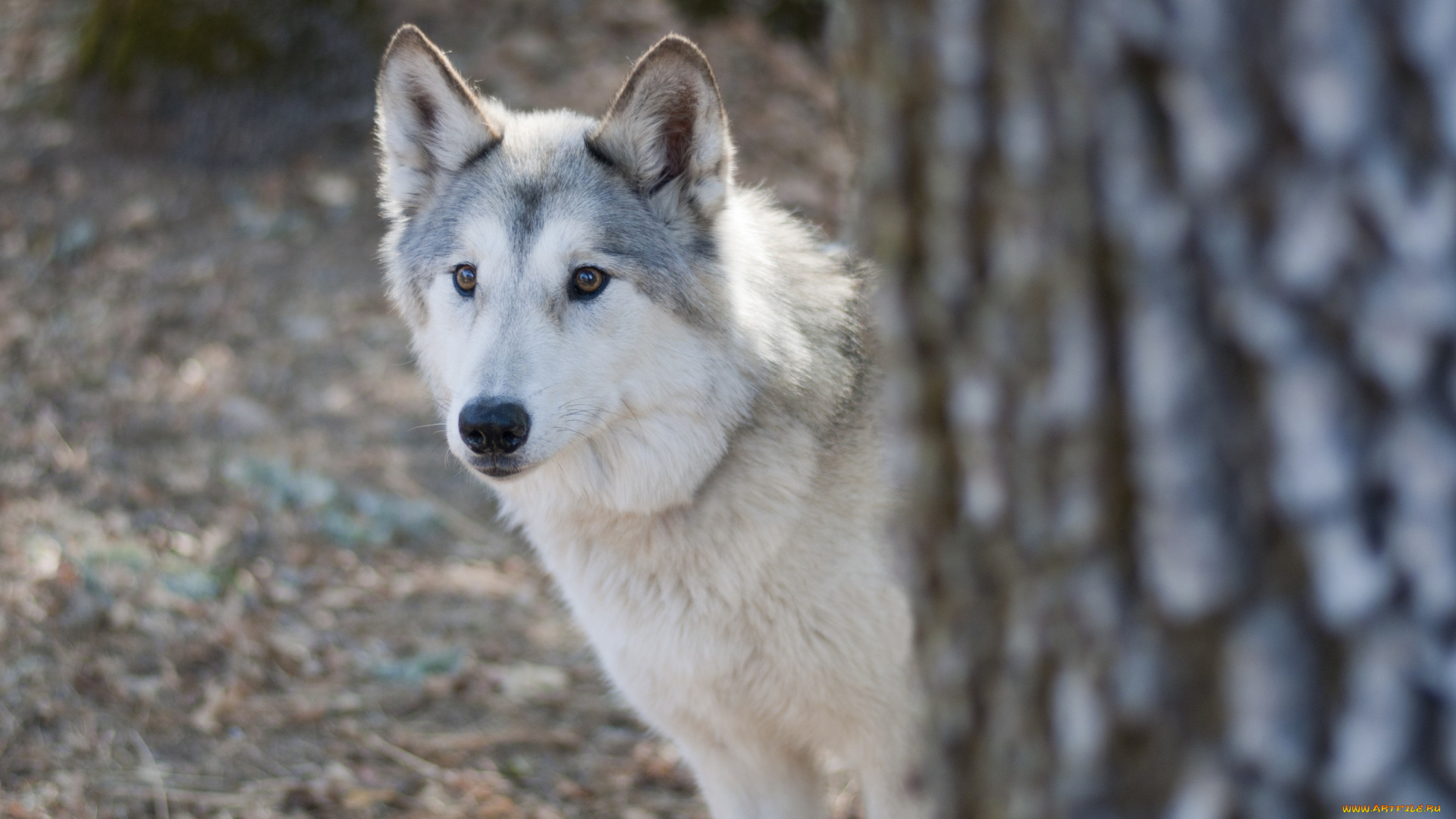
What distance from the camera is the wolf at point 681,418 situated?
2922 millimetres

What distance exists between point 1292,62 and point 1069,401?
44cm

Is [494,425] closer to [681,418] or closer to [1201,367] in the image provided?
[681,418]

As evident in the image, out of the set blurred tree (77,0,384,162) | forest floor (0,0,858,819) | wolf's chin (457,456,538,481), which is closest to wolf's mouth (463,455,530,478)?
wolf's chin (457,456,538,481)

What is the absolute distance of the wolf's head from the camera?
2982 mm

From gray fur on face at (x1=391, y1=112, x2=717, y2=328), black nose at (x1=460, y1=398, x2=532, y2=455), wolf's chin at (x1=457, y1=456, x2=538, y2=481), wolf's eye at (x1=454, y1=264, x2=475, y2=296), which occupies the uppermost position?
gray fur on face at (x1=391, y1=112, x2=717, y2=328)

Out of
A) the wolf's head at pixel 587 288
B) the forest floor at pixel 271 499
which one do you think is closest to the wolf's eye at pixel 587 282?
the wolf's head at pixel 587 288

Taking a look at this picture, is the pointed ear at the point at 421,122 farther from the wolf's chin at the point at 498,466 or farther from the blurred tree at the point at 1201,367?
the blurred tree at the point at 1201,367

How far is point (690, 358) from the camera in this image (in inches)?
123

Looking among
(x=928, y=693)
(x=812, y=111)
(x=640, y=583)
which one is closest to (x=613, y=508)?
(x=640, y=583)

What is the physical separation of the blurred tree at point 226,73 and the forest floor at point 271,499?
0.20 metres

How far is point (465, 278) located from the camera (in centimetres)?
329

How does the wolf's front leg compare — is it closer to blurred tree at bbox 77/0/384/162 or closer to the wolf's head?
the wolf's head

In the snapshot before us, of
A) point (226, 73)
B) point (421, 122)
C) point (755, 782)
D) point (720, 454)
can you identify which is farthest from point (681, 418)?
point (226, 73)

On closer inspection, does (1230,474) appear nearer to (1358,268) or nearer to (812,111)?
(1358,268)
